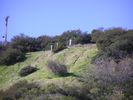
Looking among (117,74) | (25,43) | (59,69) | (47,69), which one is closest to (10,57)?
(25,43)

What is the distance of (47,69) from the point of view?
43594 millimetres

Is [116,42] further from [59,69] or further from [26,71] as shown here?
[26,71]

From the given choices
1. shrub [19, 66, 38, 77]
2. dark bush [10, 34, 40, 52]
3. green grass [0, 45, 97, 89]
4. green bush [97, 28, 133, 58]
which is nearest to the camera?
green grass [0, 45, 97, 89]

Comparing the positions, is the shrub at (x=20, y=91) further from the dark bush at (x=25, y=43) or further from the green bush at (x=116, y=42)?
the dark bush at (x=25, y=43)

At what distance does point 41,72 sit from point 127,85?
12.4 metres

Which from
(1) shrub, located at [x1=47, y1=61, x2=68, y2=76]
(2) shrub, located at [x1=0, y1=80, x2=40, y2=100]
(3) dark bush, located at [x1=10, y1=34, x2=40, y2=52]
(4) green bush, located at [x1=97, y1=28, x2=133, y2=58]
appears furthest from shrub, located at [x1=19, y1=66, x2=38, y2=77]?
(3) dark bush, located at [x1=10, y1=34, x2=40, y2=52]

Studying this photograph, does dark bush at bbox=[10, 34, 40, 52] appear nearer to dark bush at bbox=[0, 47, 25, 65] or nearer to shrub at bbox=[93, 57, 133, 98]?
dark bush at bbox=[0, 47, 25, 65]

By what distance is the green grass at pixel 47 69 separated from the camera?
127 ft

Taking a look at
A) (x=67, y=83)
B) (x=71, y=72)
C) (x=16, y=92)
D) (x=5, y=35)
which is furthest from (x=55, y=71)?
(x=5, y=35)

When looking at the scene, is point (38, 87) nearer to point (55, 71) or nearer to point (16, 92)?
point (16, 92)

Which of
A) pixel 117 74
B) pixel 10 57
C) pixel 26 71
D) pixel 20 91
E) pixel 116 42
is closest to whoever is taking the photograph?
pixel 20 91

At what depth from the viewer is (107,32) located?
151ft

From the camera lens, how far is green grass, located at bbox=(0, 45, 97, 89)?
127ft

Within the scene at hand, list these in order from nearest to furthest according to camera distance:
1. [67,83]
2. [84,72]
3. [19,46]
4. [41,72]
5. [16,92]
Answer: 1. [16,92]
2. [67,83]
3. [84,72]
4. [41,72]
5. [19,46]
